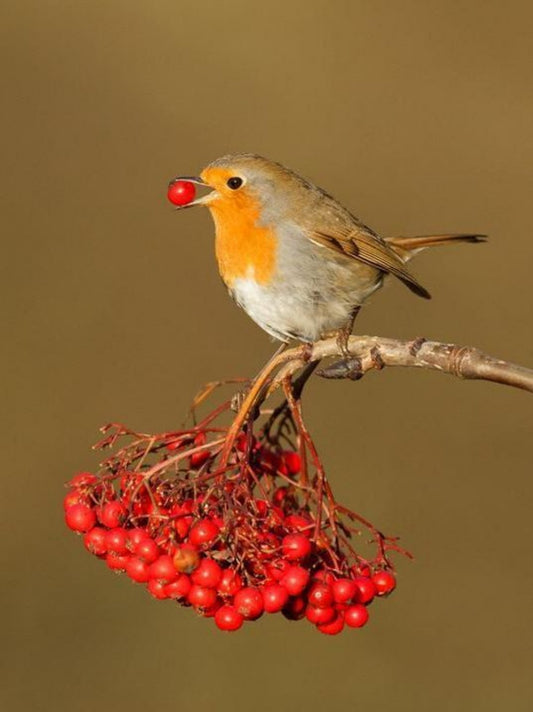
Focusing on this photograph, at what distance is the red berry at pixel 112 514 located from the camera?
211 centimetres

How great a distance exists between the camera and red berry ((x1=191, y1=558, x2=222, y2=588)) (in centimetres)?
202

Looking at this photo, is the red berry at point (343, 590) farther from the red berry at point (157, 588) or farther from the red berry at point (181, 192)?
the red berry at point (181, 192)

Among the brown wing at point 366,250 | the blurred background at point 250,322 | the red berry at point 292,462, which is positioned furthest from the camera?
the blurred background at point 250,322

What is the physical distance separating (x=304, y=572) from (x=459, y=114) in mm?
5967

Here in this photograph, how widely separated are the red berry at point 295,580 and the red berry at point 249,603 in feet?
0.18

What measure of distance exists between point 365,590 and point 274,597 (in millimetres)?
250

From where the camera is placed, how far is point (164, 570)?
6.56ft

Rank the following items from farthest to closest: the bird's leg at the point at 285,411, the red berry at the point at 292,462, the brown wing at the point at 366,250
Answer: the brown wing at the point at 366,250 → the red berry at the point at 292,462 → the bird's leg at the point at 285,411

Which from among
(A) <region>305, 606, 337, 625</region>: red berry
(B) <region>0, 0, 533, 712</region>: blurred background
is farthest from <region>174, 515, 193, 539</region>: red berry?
(B) <region>0, 0, 533, 712</region>: blurred background

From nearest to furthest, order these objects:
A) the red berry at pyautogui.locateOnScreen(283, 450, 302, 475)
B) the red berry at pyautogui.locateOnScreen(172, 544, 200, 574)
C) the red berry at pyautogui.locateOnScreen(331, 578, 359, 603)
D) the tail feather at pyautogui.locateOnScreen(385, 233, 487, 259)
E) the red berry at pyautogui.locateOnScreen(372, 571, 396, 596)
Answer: the red berry at pyautogui.locateOnScreen(172, 544, 200, 574) → the red berry at pyautogui.locateOnScreen(331, 578, 359, 603) → the red berry at pyautogui.locateOnScreen(372, 571, 396, 596) → the red berry at pyautogui.locateOnScreen(283, 450, 302, 475) → the tail feather at pyautogui.locateOnScreen(385, 233, 487, 259)

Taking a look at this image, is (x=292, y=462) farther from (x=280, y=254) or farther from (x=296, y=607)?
(x=280, y=254)

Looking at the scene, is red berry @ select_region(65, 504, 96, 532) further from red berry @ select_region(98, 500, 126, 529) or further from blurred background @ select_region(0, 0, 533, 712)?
blurred background @ select_region(0, 0, 533, 712)

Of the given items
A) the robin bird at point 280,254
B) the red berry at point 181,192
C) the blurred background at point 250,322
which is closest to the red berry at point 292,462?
the robin bird at point 280,254

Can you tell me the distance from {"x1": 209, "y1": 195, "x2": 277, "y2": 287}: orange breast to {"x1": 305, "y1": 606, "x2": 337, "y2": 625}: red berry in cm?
119
